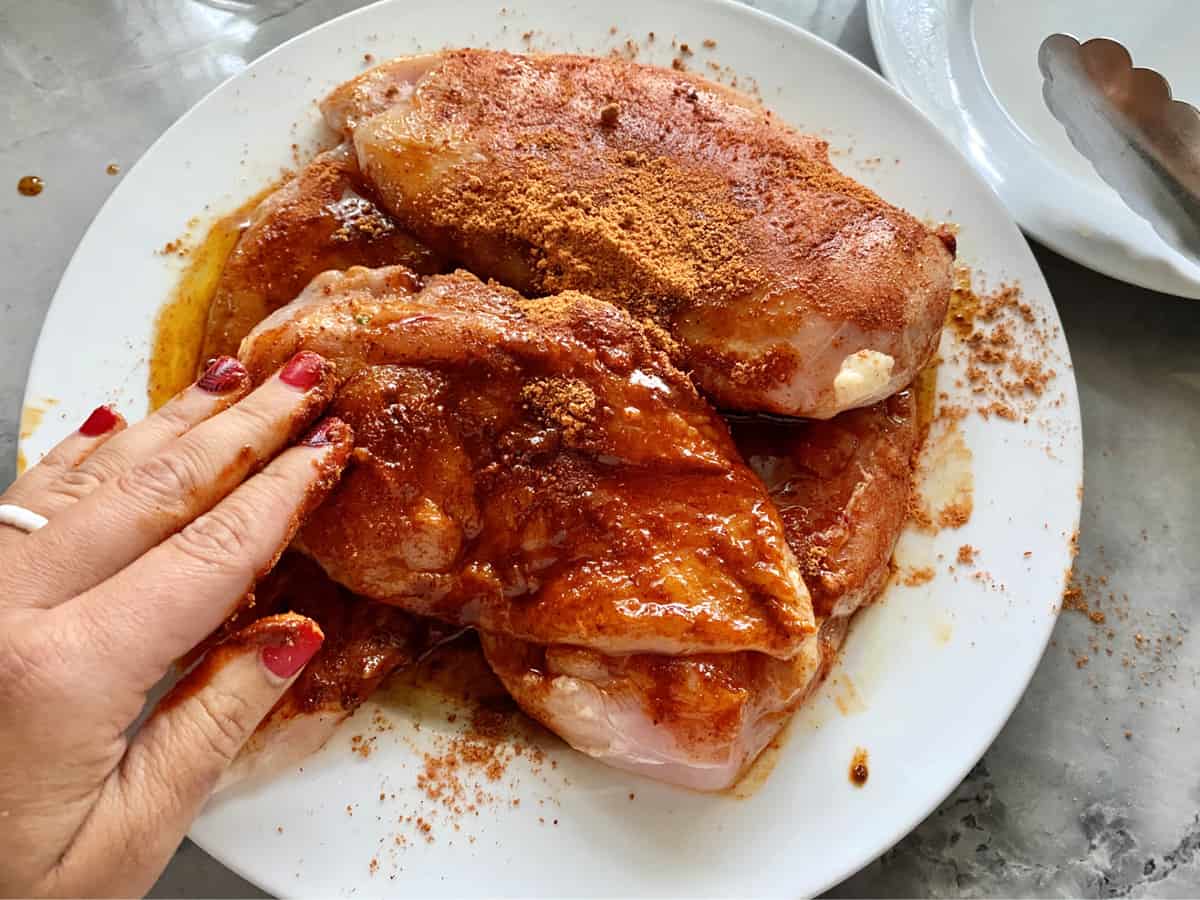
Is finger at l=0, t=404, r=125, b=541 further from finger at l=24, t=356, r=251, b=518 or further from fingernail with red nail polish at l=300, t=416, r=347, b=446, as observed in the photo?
fingernail with red nail polish at l=300, t=416, r=347, b=446

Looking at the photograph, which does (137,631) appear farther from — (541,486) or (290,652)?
(541,486)

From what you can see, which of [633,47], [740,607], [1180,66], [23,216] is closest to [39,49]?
[23,216]

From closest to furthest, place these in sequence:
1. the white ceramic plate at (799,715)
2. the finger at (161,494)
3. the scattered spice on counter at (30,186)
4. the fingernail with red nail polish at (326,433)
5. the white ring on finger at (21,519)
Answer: the finger at (161,494)
the white ring on finger at (21,519)
the fingernail with red nail polish at (326,433)
the white ceramic plate at (799,715)
the scattered spice on counter at (30,186)

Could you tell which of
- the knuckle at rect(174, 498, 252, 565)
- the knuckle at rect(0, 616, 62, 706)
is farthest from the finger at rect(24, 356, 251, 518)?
the knuckle at rect(0, 616, 62, 706)

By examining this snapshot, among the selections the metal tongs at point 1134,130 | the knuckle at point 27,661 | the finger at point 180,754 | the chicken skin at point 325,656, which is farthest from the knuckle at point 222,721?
the metal tongs at point 1134,130

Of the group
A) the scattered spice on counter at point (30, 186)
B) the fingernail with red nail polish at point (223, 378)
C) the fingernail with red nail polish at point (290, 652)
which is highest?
the fingernail with red nail polish at point (223, 378)

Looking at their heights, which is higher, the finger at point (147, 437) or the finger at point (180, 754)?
the finger at point (147, 437)

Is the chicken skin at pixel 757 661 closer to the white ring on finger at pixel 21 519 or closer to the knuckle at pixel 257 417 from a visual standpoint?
the knuckle at pixel 257 417

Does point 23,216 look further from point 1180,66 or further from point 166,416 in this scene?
point 1180,66

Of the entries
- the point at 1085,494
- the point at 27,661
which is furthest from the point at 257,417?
the point at 1085,494
